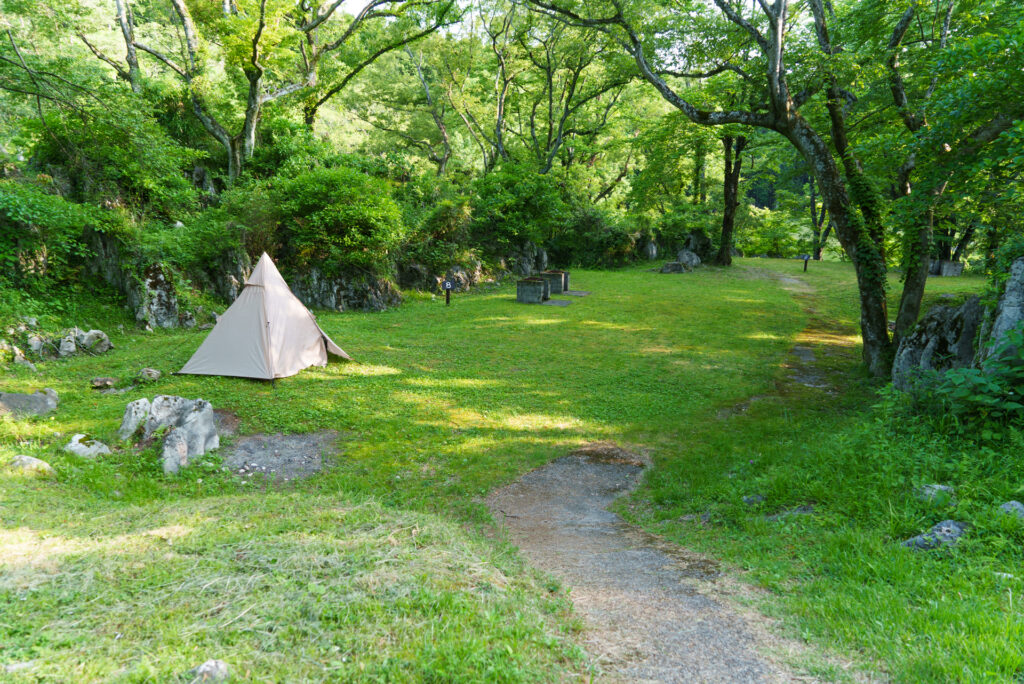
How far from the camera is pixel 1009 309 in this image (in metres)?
5.52

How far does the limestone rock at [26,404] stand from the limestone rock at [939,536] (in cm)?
1016

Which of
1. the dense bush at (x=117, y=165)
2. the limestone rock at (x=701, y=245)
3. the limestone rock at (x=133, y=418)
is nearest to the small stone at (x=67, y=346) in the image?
the dense bush at (x=117, y=165)

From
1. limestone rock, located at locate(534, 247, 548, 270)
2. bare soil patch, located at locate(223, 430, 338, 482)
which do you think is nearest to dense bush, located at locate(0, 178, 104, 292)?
bare soil patch, located at locate(223, 430, 338, 482)

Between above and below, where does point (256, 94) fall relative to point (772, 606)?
above

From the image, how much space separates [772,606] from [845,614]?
416 mm

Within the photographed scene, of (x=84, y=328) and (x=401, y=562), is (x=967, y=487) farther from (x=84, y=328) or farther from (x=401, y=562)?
(x=84, y=328)

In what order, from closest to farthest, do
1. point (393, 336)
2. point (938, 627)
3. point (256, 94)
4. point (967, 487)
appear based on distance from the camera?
point (938, 627)
point (967, 487)
point (393, 336)
point (256, 94)

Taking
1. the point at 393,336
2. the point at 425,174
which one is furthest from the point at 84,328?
the point at 425,174

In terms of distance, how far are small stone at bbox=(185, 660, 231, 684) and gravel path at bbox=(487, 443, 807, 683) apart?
191cm

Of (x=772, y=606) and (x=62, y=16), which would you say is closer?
(x=772, y=606)

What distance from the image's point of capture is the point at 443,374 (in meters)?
10.5

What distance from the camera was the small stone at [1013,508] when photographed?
3.73 m

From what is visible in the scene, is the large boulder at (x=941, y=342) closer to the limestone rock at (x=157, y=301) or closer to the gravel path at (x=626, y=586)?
the gravel path at (x=626, y=586)

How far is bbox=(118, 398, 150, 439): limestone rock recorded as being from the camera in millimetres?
6852
